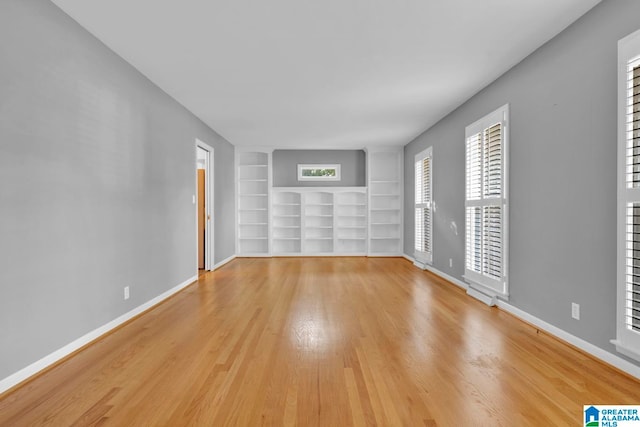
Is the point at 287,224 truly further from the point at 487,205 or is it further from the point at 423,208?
the point at 487,205

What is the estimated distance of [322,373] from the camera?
2.38m

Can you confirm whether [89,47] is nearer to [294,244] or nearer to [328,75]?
[328,75]

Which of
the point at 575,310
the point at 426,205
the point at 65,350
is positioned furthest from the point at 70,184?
the point at 426,205

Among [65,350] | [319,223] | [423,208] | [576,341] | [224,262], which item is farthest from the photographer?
[319,223]

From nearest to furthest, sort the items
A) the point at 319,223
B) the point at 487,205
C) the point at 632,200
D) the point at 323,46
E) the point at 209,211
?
the point at 632,200, the point at 323,46, the point at 487,205, the point at 209,211, the point at 319,223

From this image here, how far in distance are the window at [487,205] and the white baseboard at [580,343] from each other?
0.37 metres

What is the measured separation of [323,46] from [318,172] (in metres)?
5.73

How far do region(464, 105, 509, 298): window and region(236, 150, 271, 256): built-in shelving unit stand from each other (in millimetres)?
5086

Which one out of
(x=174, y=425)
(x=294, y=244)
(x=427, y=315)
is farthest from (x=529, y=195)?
(x=294, y=244)

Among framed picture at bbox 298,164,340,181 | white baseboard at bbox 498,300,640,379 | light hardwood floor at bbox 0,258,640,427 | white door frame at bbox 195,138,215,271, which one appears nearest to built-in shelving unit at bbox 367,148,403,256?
framed picture at bbox 298,164,340,181

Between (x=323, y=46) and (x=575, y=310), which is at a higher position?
(x=323, y=46)

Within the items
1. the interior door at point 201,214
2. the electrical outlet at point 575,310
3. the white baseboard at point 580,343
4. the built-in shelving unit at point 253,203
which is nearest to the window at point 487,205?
the white baseboard at point 580,343

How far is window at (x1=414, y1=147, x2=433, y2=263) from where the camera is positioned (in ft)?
21.9

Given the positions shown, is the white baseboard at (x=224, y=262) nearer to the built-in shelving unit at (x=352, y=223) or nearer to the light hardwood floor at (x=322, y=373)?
the built-in shelving unit at (x=352, y=223)
